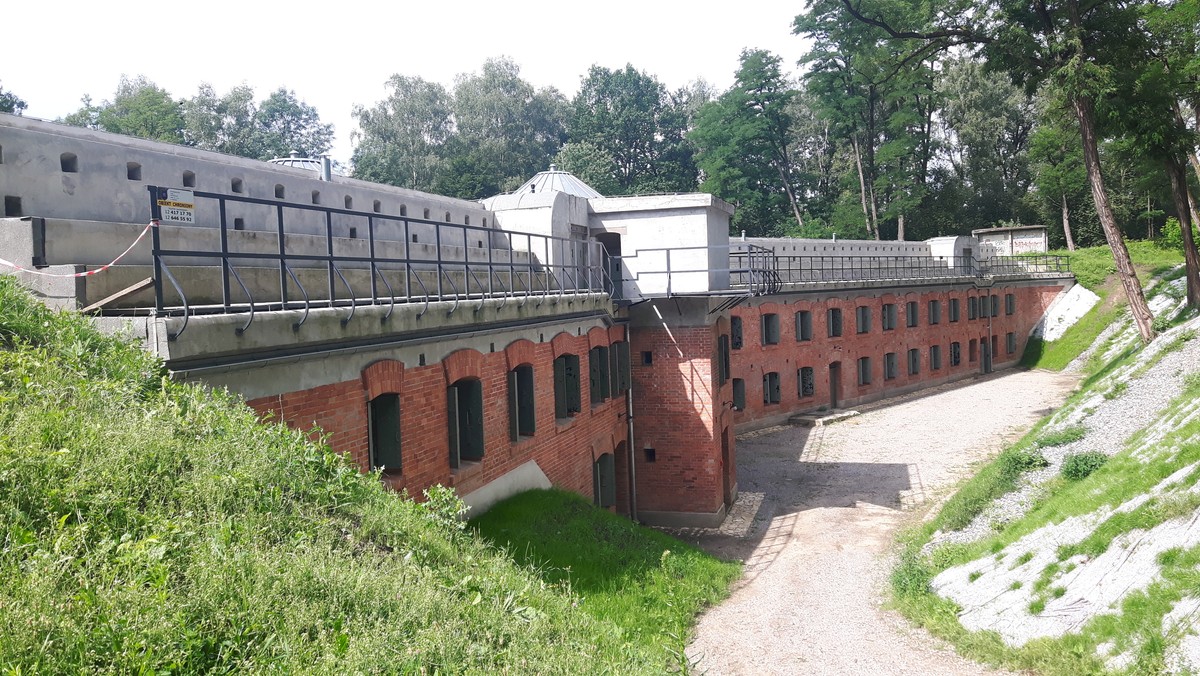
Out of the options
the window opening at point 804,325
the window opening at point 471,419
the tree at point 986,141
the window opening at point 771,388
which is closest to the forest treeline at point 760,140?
the tree at point 986,141

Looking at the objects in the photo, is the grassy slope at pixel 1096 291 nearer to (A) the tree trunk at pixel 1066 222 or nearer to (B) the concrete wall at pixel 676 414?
(A) the tree trunk at pixel 1066 222

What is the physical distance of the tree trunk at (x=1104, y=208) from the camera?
2359cm

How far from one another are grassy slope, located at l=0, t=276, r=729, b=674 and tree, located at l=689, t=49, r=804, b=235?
44.9m

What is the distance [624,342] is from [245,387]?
11.9 m

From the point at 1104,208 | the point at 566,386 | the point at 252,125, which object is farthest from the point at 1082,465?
the point at 252,125

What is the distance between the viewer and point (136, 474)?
5.29 metres

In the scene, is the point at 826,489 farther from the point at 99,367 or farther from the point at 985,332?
the point at 985,332

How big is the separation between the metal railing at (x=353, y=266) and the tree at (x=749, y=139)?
107ft

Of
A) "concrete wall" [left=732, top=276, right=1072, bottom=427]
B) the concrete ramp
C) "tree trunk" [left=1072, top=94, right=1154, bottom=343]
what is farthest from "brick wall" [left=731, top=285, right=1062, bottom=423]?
the concrete ramp

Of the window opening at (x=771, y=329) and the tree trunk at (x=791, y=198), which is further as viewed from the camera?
the tree trunk at (x=791, y=198)

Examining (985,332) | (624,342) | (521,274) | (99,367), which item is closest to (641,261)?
(624,342)

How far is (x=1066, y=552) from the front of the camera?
1120 centimetres

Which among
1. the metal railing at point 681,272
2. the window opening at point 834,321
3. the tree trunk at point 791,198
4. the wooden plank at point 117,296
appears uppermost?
the tree trunk at point 791,198

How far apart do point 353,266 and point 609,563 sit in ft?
17.8
